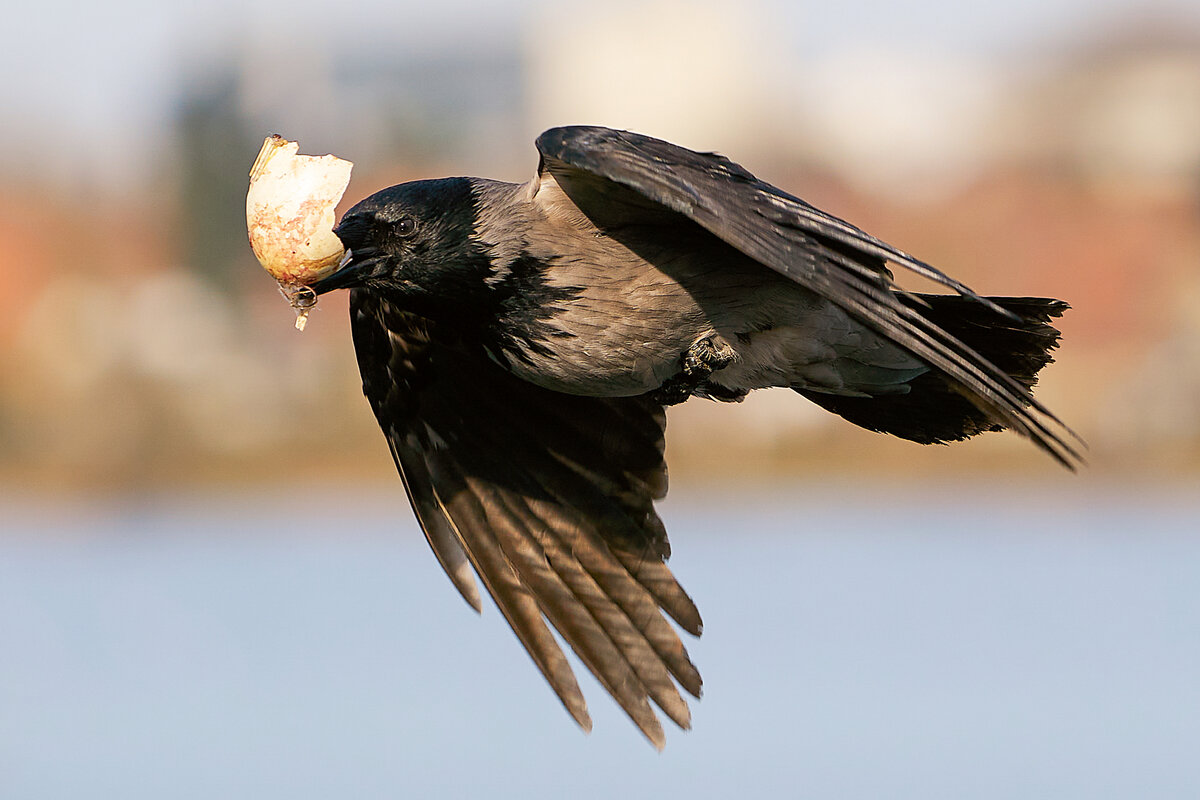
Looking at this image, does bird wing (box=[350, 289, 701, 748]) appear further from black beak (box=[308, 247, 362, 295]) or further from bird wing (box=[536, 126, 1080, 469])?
bird wing (box=[536, 126, 1080, 469])

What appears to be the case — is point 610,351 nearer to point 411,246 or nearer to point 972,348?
point 411,246

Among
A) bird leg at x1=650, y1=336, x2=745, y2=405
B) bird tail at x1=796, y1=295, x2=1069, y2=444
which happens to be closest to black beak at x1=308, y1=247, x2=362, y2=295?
bird leg at x1=650, y1=336, x2=745, y2=405

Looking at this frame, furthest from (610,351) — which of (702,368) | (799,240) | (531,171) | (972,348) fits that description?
(531,171)

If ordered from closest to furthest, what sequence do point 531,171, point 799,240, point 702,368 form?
point 799,240
point 702,368
point 531,171

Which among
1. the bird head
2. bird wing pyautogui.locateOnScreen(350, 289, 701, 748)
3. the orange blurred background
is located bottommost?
bird wing pyautogui.locateOnScreen(350, 289, 701, 748)

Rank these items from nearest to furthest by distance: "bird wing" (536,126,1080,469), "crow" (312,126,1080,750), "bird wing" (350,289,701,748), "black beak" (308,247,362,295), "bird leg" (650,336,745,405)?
"bird wing" (536,126,1080,469) < "crow" (312,126,1080,750) < "black beak" (308,247,362,295) < "bird leg" (650,336,745,405) < "bird wing" (350,289,701,748)

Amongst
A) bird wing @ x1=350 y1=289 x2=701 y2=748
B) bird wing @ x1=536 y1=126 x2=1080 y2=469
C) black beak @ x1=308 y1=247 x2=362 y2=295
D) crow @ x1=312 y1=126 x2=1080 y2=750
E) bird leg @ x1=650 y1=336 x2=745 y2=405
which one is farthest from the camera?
bird wing @ x1=350 y1=289 x2=701 y2=748

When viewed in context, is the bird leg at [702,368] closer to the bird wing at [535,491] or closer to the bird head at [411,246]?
the bird wing at [535,491]
